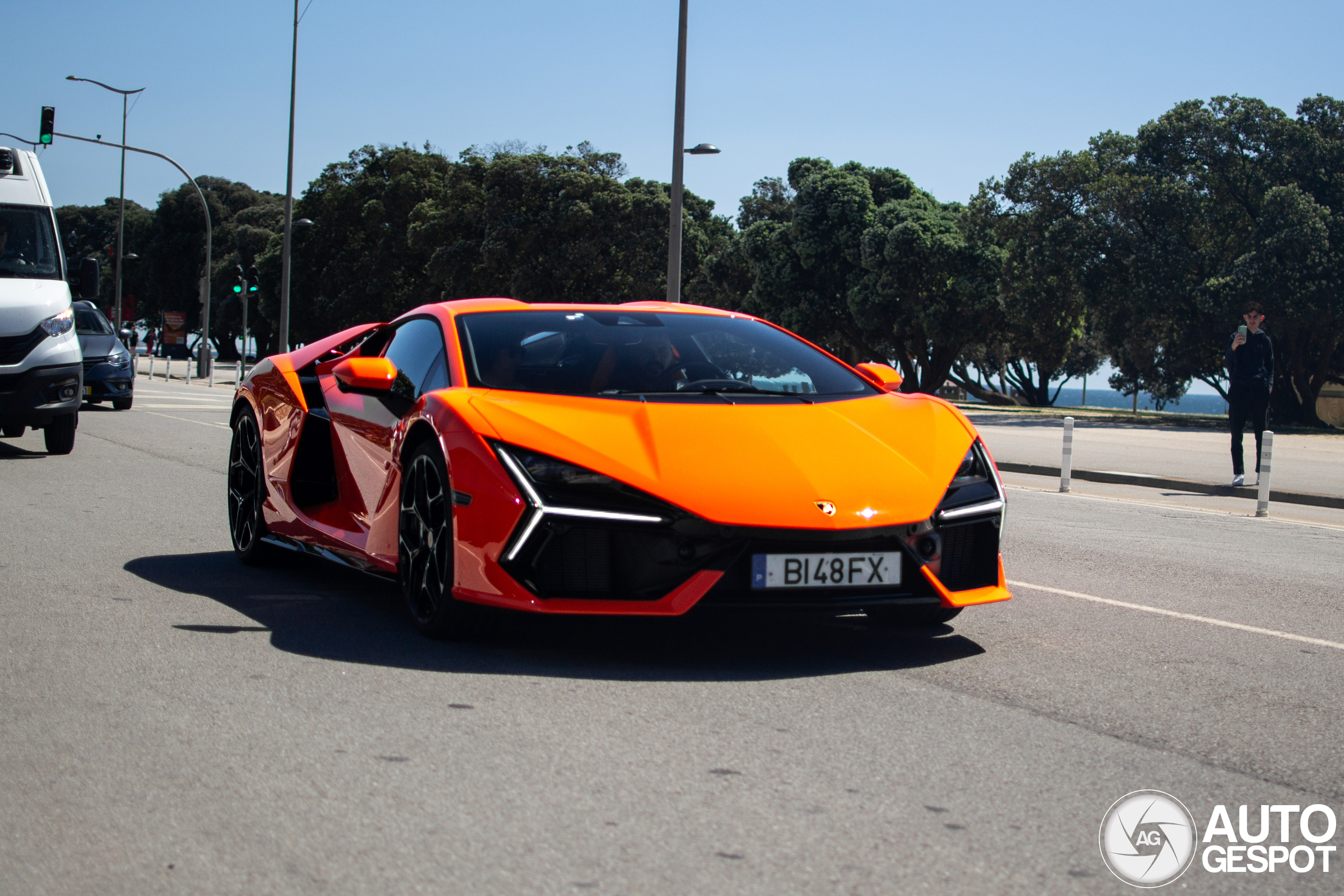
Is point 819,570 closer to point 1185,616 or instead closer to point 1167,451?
point 1185,616

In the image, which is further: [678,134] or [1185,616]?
[678,134]

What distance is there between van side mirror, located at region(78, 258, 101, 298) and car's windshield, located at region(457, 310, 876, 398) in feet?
34.3

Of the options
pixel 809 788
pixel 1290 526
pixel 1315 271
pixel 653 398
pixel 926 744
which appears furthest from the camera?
pixel 1315 271

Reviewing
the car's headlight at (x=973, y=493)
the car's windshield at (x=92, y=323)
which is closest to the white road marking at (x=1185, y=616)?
the car's headlight at (x=973, y=493)

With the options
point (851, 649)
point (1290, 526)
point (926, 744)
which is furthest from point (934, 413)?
point (1290, 526)

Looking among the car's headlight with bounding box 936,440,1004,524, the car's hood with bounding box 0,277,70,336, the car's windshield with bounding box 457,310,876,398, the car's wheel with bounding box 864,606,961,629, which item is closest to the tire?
the car's hood with bounding box 0,277,70,336

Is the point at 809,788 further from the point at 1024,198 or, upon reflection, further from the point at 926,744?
the point at 1024,198

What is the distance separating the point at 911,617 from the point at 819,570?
1110mm

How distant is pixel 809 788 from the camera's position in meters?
3.45

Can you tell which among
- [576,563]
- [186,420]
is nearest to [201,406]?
[186,420]

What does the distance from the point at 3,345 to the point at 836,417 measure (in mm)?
10216

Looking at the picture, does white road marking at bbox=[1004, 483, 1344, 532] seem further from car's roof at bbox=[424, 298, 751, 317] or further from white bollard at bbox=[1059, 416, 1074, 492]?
car's roof at bbox=[424, 298, 751, 317]

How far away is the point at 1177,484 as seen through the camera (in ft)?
48.5

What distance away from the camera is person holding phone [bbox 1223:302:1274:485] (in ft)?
47.6
